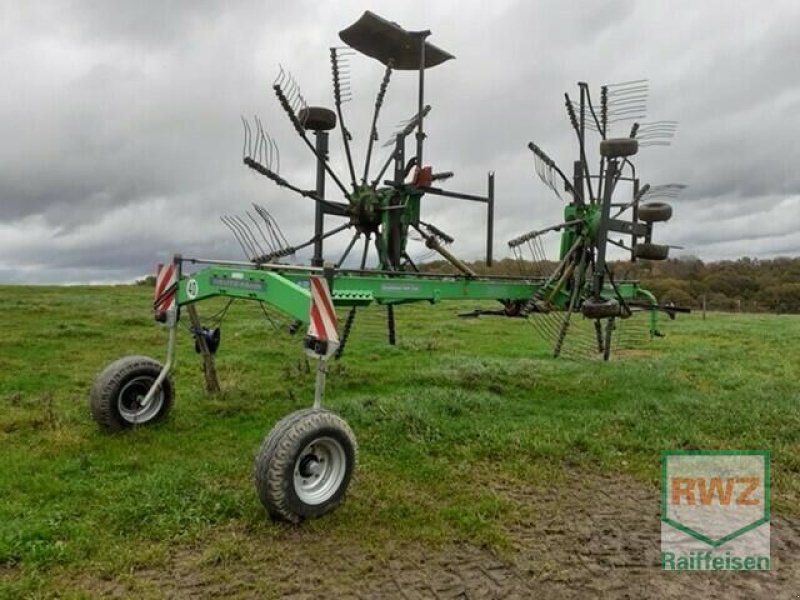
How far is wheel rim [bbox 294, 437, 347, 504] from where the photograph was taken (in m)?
4.59

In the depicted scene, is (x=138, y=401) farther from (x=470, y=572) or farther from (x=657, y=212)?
(x=657, y=212)

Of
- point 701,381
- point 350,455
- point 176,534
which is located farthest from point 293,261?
point 701,381

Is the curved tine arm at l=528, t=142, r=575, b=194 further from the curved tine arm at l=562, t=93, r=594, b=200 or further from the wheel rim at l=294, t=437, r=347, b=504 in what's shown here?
the wheel rim at l=294, t=437, r=347, b=504

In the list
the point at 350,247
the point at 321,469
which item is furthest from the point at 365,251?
the point at 321,469

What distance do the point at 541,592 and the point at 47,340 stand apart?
12.6 meters

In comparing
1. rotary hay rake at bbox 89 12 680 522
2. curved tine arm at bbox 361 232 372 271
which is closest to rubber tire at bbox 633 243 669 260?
rotary hay rake at bbox 89 12 680 522

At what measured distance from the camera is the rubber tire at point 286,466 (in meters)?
4.27

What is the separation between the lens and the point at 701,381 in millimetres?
10398

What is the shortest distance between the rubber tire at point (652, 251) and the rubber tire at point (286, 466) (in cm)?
521

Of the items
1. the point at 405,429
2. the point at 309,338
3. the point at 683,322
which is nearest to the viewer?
the point at 309,338

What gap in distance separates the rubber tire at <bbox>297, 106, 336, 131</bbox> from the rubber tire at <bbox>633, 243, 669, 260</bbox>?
13.8ft

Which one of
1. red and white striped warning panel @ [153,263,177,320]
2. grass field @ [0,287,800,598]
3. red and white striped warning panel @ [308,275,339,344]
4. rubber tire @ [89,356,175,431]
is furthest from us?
red and white striped warning panel @ [153,263,177,320]

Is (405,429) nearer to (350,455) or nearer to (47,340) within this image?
(350,455)

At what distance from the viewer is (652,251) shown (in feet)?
26.4
